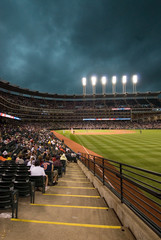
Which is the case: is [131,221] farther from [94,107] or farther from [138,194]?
[94,107]

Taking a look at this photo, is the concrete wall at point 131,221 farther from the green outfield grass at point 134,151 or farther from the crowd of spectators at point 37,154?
the green outfield grass at point 134,151

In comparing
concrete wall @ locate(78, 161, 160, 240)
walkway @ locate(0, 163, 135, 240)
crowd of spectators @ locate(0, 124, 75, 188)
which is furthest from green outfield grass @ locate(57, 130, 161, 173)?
walkway @ locate(0, 163, 135, 240)

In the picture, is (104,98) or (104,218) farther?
(104,98)

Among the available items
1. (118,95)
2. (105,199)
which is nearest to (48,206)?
(105,199)

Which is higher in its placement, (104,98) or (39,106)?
(104,98)

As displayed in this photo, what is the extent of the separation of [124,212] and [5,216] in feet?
9.58

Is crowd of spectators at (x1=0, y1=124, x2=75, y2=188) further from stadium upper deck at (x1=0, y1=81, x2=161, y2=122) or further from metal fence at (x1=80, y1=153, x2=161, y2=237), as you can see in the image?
stadium upper deck at (x1=0, y1=81, x2=161, y2=122)

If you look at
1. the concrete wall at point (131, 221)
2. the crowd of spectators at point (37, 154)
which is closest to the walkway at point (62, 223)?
the concrete wall at point (131, 221)

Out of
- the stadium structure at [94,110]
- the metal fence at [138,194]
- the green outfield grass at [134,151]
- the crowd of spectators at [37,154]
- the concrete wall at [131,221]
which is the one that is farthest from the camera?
the stadium structure at [94,110]

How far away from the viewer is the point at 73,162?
1673cm

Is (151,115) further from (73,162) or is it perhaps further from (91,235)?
(91,235)

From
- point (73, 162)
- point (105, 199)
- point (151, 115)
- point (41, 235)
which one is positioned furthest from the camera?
point (151, 115)

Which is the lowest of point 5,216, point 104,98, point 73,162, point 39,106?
point 73,162

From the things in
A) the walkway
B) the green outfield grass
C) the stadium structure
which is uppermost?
the stadium structure
